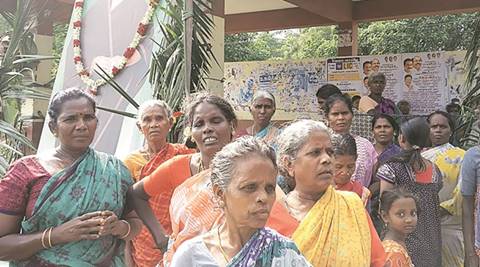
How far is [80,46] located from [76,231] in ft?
13.4

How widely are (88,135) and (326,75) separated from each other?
6493 millimetres

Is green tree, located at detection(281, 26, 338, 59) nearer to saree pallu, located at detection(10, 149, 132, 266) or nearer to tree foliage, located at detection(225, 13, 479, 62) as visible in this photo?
tree foliage, located at detection(225, 13, 479, 62)

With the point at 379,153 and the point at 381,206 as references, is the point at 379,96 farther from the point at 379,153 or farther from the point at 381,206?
the point at 381,206

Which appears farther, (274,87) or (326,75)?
(274,87)

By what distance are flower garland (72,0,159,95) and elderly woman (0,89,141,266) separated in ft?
9.81

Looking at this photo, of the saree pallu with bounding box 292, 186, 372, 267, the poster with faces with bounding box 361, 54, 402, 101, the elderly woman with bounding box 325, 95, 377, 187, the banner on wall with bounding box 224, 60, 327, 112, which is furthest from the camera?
the banner on wall with bounding box 224, 60, 327, 112

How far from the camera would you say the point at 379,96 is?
5.88m

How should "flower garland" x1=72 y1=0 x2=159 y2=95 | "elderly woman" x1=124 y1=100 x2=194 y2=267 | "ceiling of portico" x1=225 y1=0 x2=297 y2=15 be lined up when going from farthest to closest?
"ceiling of portico" x1=225 y1=0 x2=297 y2=15, "flower garland" x1=72 y1=0 x2=159 y2=95, "elderly woman" x1=124 y1=100 x2=194 y2=267

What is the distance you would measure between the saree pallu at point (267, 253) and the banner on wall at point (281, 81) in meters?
7.11

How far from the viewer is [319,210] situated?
91.6 inches

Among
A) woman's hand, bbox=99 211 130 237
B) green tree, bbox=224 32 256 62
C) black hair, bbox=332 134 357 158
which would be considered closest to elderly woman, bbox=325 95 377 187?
black hair, bbox=332 134 357 158

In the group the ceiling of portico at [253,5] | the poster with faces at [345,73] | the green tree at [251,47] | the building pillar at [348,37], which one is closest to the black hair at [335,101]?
the poster with faces at [345,73]

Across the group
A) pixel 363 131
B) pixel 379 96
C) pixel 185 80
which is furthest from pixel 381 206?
pixel 379 96

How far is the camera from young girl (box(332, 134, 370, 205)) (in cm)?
320
